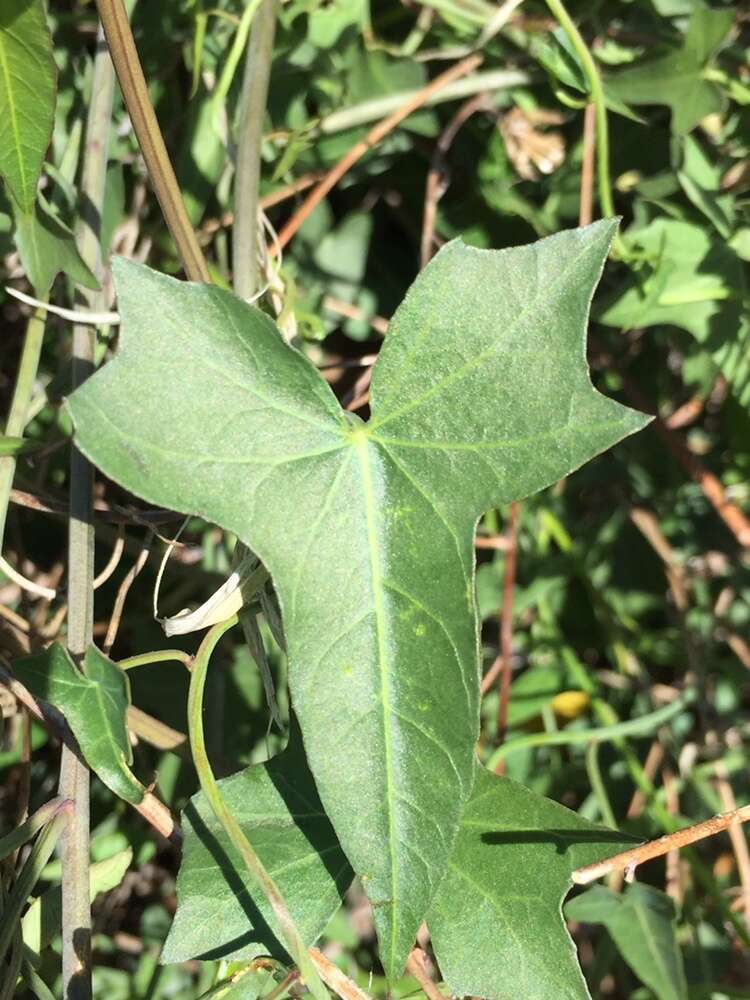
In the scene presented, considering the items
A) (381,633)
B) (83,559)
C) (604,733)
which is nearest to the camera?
(381,633)

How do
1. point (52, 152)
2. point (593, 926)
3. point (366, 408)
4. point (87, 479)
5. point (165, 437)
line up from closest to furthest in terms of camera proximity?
point (165, 437) < point (87, 479) < point (52, 152) < point (366, 408) < point (593, 926)

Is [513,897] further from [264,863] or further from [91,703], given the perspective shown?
[91,703]

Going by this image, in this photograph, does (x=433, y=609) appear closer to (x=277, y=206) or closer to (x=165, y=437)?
(x=165, y=437)

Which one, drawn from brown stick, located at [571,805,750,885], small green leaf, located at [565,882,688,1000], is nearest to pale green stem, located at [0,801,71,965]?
brown stick, located at [571,805,750,885]

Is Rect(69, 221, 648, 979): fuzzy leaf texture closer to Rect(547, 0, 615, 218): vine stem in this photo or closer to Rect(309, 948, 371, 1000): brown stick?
Rect(309, 948, 371, 1000): brown stick

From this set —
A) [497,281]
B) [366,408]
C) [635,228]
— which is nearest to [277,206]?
[366,408]

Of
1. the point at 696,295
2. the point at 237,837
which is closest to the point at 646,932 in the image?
the point at 237,837
